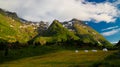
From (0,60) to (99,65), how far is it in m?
173

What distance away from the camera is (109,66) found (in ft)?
109

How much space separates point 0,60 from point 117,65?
574 ft

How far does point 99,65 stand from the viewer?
3459 cm

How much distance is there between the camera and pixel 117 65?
3291 centimetres

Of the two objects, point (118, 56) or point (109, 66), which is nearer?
point (109, 66)

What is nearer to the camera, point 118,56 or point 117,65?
point 117,65

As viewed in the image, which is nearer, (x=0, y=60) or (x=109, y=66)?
(x=109, y=66)

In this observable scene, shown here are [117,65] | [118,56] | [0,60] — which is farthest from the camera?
[0,60]

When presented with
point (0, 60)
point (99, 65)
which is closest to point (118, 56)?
point (99, 65)

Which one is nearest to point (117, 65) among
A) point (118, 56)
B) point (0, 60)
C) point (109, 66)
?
point (109, 66)

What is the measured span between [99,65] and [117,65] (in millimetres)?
2674

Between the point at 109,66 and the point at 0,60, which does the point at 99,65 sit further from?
the point at 0,60

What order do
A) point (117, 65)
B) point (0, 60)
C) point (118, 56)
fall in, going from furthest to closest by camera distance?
point (0, 60) < point (118, 56) < point (117, 65)

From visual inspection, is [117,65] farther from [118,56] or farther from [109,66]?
[118,56]
